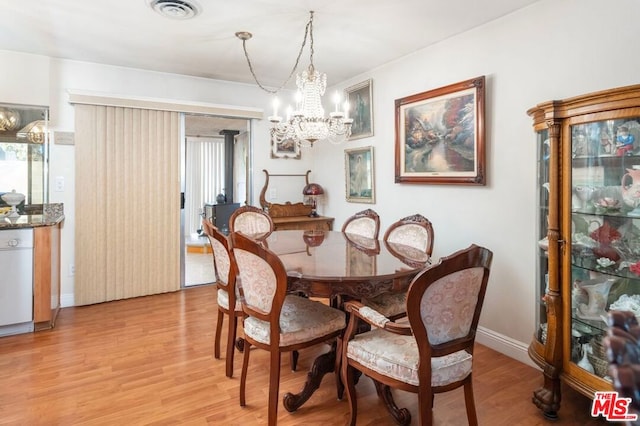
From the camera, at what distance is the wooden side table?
4.32 m

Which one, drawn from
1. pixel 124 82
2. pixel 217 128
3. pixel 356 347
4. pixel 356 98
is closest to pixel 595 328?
pixel 356 347

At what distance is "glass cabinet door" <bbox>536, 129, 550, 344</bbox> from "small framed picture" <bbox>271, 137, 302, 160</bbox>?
10.4 ft

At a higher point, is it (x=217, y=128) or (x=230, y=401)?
(x=217, y=128)

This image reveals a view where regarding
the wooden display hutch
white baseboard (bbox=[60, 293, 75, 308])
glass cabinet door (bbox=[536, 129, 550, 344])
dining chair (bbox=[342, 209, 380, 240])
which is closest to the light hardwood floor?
glass cabinet door (bbox=[536, 129, 550, 344])

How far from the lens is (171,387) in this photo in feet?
7.20

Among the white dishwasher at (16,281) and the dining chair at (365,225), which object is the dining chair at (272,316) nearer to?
the dining chair at (365,225)

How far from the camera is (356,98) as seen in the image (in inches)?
163

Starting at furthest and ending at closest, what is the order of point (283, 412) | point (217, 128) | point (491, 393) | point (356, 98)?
point (217, 128) < point (356, 98) < point (491, 393) < point (283, 412)

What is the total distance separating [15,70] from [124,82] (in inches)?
35.5

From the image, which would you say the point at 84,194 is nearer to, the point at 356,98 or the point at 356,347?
the point at 356,98

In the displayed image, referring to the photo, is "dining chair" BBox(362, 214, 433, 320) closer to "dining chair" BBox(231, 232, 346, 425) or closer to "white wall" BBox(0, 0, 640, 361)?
"dining chair" BBox(231, 232, 346, 425)

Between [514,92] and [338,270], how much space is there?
186 cm

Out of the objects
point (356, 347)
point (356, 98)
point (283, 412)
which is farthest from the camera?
point (356, 98)

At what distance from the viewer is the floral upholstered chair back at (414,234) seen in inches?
103
